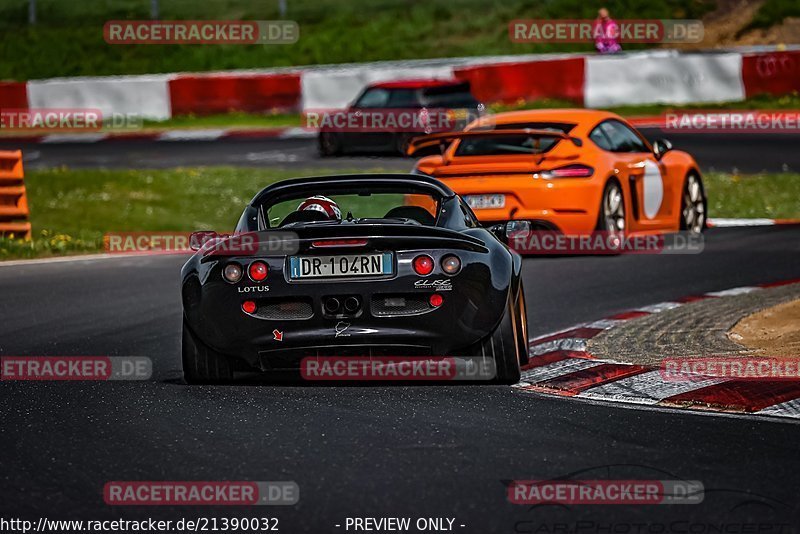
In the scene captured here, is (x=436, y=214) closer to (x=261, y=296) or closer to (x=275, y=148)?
(x=261, y=296)

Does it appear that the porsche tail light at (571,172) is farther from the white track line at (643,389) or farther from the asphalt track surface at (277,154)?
the asphalt track surface at (277,154)

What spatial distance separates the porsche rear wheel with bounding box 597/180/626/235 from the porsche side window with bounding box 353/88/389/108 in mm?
Result: 11567

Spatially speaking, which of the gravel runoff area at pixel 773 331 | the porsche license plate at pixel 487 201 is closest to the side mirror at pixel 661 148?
the porsche license plate at pixel 487 201

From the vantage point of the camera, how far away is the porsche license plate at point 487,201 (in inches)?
541

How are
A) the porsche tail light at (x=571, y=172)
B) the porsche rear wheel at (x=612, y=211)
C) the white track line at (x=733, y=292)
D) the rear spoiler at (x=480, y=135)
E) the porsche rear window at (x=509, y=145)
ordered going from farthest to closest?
the porsche rear window at (x=509, y=145)
the porsche rear wheel at (x=612, y=211)
the porsche tail light at (x=571, y=172)
the rear spoiler at (x=480, y=135)
the white track line at (x=733, y=292)

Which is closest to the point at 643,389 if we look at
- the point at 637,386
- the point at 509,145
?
the point at 637,386

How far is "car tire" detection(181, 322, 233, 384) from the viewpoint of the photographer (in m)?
7.96

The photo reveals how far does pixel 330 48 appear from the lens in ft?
133

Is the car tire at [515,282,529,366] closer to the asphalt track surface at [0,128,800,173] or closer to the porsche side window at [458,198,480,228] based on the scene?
the porsche side window at [458,198,480,228]

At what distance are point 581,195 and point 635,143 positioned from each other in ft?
5.12

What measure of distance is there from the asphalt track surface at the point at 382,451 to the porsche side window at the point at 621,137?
6.36 meters

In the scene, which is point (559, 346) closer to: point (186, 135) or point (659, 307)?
point (659, 307)

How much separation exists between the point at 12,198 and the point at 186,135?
482 inches

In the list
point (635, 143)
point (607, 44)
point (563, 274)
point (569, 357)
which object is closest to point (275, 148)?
point (607, 44)
